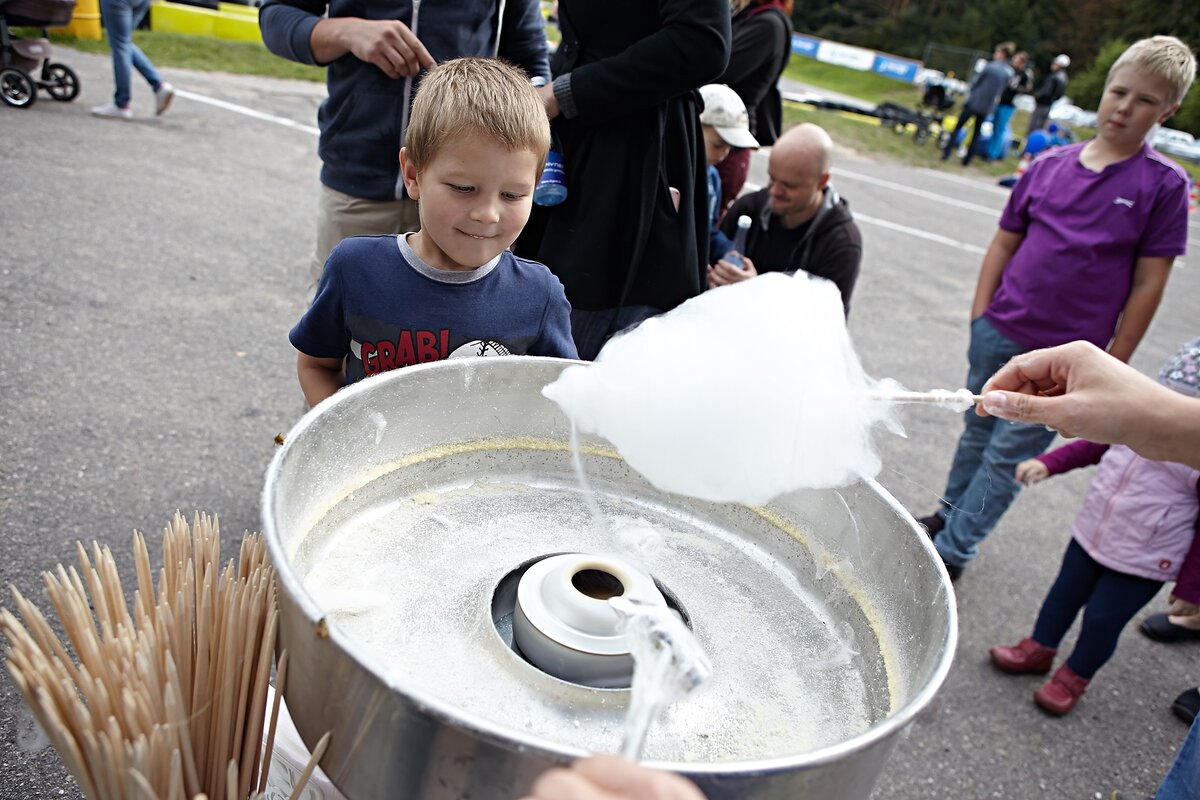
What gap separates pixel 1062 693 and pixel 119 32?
6618 mm

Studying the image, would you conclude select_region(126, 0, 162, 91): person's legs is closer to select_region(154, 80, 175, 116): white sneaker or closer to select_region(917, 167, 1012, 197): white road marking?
select_region(154, 80, 175, 116): white sneaker

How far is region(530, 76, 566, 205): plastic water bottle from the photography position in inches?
75.9

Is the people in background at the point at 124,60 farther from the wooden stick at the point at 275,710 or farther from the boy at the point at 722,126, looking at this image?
the wooden stick at the point at 275,710

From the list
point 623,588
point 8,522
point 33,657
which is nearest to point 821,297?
point 623,588

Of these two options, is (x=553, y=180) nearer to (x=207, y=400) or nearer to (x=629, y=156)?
(x=629, y=156)

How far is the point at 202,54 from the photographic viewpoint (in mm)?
8844

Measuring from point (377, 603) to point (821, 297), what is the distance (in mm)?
678

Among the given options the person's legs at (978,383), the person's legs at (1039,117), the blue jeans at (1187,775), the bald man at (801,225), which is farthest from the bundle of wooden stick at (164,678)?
the person's legs at (1039,117)

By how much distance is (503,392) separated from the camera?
1233mm

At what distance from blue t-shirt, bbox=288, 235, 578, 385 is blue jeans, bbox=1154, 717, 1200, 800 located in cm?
145

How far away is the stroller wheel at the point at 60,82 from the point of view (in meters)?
5.93

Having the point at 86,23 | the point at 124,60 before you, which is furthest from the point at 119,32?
the point at 86,23

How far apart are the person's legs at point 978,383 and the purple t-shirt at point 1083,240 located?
4cm

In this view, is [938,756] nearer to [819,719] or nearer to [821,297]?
[819,719]
